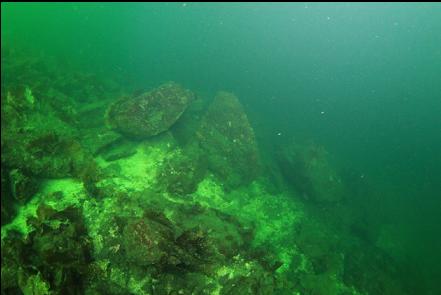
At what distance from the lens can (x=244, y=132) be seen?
458 inches

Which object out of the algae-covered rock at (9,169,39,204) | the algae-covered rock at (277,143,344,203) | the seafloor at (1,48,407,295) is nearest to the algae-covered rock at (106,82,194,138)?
the seafloor at (1,48,407,295)

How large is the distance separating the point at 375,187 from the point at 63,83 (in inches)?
656

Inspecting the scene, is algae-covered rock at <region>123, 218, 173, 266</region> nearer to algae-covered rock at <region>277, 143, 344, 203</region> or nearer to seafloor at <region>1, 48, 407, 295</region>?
seafloor at <region>1, 48, 407, 295</region>

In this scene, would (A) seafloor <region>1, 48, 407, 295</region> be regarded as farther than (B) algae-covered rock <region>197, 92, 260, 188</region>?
No

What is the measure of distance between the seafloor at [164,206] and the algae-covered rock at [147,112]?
0.04m

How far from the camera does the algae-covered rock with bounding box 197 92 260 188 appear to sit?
10.5 m

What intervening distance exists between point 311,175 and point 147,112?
681cm

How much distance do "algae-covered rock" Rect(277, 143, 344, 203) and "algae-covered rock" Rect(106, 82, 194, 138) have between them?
197 inches

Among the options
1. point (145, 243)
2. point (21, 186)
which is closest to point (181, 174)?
point (145, 243)

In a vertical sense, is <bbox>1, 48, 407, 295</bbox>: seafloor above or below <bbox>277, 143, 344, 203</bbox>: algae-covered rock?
above

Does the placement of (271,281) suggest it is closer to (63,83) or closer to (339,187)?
(339,187)

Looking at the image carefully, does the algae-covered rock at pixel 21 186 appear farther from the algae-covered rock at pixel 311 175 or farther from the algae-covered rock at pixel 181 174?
the algae-covered rock at pixel 311 175

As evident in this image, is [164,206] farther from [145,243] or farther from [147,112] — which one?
[147,112]

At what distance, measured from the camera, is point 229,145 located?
11.1 metres
